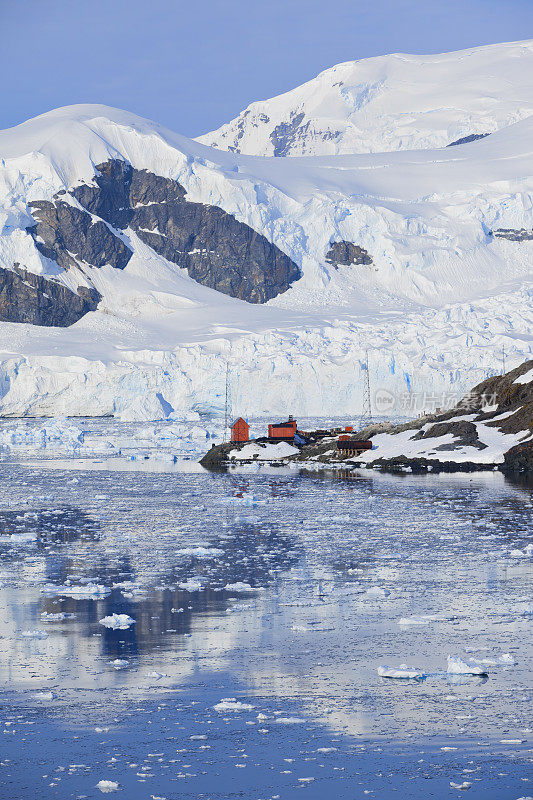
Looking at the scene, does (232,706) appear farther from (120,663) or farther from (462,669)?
(462,669)

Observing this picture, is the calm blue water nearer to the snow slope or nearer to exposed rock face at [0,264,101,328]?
the snow slope

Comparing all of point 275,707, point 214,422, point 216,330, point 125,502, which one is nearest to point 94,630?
point 275,707

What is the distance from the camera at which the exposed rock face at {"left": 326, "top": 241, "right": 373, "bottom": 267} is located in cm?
13812

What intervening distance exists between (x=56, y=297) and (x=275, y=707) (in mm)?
135144

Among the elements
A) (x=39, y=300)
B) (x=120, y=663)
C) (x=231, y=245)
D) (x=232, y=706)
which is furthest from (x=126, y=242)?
(x=232, y=706)

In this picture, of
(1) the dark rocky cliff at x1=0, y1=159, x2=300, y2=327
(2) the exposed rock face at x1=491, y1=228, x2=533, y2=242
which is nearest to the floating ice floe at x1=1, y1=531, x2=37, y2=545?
(1) the dark rocky cliff at x1=0, y1=159, x2=300, y2=327

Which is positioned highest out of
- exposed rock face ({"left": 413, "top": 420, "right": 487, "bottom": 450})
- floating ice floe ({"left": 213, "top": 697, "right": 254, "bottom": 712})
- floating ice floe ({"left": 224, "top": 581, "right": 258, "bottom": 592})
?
exposed rock face ({"left": 413, "top": 420, "right": 487, "bottom": 450})

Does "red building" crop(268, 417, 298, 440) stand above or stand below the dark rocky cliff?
below

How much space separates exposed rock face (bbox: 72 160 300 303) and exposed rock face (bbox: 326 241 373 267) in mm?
6827

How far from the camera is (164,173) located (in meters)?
152

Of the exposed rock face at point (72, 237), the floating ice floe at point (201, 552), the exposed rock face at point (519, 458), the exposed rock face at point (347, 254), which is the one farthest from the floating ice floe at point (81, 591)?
the exposed rock face at point (72, 237)

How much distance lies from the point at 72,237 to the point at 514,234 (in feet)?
204

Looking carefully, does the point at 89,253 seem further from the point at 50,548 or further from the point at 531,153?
the point at 50,548

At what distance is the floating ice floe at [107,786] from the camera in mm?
8477
